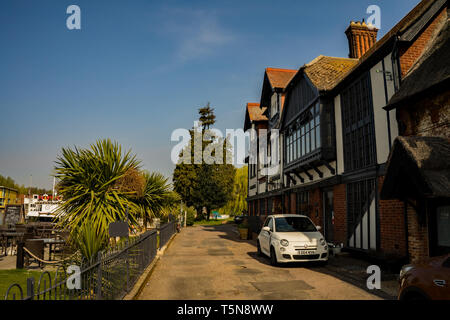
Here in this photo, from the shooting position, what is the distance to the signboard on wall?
75.6ft

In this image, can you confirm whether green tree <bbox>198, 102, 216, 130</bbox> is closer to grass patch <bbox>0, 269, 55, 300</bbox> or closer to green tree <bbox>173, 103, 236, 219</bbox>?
green tree <bbox>173, 103, 236, 219</bbox>

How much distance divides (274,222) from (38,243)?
7749 mm

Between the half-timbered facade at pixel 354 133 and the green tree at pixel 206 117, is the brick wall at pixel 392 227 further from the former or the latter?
the green tree at pixel 206 117

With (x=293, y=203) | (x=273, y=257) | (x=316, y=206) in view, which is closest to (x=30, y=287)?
(x=273, y=257)

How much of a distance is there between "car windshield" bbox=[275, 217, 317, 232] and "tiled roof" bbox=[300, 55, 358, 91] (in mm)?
6386

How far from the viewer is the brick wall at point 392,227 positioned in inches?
399

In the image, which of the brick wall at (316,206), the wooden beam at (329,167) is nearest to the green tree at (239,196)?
the brick wall at (316,206)

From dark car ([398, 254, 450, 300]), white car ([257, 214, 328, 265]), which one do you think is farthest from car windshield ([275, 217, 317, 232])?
dark car ([398, 254, 450, 300])

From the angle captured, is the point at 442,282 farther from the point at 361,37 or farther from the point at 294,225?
the point at 361,37

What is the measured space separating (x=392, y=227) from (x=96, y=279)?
8.80 m

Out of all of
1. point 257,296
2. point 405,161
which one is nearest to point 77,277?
point 257,296

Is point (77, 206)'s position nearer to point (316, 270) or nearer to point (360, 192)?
point (316, 270)

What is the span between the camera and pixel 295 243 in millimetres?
10805
